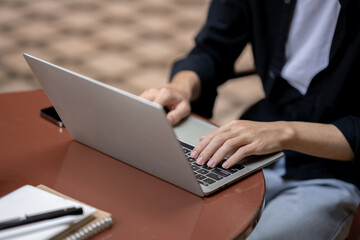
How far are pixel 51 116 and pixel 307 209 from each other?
2.12ft

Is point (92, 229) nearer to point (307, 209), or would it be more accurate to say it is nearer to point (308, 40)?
point (307, 209)

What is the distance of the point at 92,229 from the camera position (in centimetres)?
75

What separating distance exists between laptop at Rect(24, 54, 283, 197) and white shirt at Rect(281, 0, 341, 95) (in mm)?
390

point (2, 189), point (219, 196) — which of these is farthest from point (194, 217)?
point (2, 189)

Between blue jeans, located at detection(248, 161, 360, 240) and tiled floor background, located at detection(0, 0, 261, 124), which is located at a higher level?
tiled floor background, located at detection(0, 0, 261, 124)

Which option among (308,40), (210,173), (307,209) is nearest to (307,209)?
(307,209)

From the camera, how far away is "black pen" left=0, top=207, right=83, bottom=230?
719 millimetres

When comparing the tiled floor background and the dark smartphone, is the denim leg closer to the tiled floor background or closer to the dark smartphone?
the dark smartphone

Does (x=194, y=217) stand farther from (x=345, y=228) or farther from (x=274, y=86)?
(x=274, y=86)

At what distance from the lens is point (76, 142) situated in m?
1.04

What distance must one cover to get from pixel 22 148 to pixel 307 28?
815 mm

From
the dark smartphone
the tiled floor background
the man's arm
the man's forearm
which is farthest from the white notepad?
the tiled floor background

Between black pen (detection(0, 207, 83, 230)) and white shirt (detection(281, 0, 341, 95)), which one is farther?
white shirt (detection(281, 0, 341, 95))

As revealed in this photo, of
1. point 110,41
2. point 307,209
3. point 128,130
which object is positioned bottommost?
point 307,209
